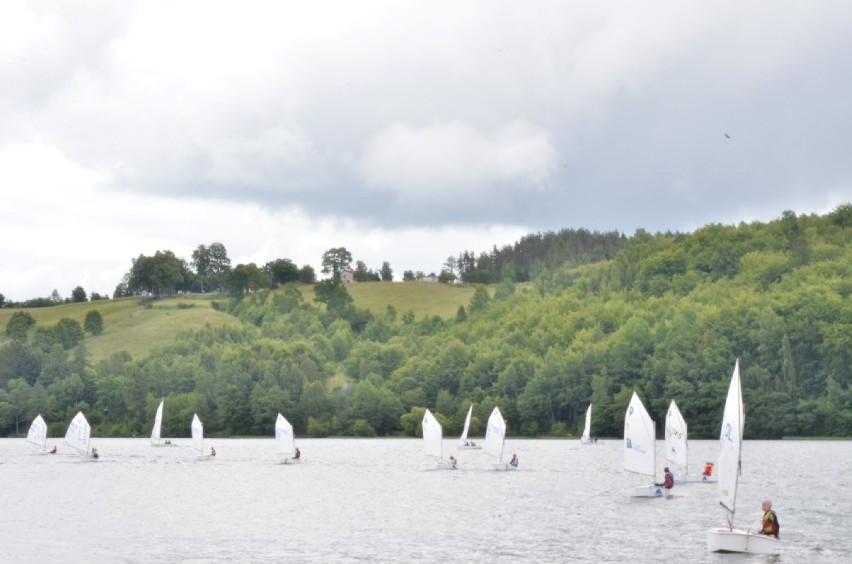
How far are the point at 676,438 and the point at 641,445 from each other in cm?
1142

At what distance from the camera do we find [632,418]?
84.0 meters

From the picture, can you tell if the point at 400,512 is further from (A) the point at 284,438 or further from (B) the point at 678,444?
(A) the point at 284,438

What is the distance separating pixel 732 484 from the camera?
56562mm

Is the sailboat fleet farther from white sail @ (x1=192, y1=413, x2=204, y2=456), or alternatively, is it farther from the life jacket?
the life jacket

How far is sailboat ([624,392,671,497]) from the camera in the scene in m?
82.8

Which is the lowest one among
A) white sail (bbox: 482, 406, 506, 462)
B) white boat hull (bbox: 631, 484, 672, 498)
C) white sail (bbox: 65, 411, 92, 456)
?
white boat hull (bbox: 631, 484, 672, 498)

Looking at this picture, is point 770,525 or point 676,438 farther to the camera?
point 676,438

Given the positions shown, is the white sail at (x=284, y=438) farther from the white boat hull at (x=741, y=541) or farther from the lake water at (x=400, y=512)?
the white boat hull at (x=741, y=541)

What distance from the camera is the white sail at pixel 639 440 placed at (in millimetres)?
82625

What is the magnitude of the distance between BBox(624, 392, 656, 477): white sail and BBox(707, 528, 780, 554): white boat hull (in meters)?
26.2

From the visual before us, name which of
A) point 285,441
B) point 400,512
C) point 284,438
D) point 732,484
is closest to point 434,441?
point 284,438

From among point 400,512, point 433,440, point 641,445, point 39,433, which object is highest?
point 433,440

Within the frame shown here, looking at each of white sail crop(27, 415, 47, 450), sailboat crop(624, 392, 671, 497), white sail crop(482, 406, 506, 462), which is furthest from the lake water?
white sail crop(27, 415, 47, 450)

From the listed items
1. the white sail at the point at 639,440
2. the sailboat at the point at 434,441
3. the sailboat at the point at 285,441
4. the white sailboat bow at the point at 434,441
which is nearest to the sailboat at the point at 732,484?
the white sail at the point at 639,440
